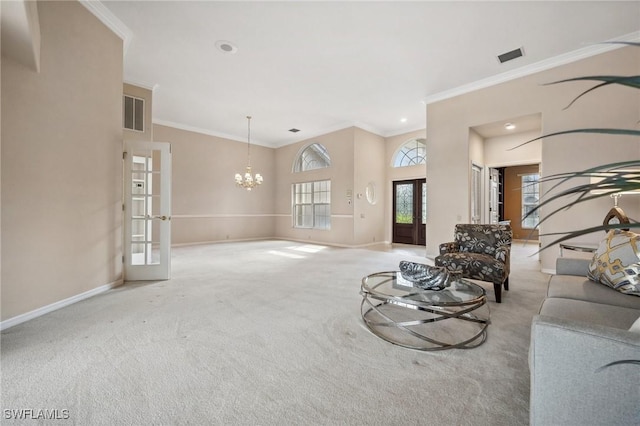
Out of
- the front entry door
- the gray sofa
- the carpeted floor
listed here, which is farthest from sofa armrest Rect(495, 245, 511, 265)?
the front entry door

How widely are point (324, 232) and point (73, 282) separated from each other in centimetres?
581

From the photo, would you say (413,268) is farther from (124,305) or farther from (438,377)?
(124,305)

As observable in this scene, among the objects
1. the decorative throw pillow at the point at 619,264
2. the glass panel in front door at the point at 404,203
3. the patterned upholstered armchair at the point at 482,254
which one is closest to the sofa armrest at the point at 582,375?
the decorative throw pillow at the point at 619,264

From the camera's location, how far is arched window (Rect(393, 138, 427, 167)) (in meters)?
7.65

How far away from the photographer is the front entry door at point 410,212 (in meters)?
7.67

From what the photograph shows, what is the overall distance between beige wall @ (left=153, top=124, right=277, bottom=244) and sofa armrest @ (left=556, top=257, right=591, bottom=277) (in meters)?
7.59

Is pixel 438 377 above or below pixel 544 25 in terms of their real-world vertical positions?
below

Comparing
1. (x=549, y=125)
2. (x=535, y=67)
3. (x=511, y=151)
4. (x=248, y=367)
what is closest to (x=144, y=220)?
(x=248, y=367)

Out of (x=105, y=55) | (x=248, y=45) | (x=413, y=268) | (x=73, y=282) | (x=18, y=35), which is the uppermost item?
(x=248, y=45)

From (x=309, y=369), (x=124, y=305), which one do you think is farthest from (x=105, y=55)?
(x=309, y=369)

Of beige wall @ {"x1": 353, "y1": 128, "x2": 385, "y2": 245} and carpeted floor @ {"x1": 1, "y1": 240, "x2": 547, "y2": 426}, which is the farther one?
beige wall @ {"x1": 353, "y1": 128, "x2": 385, "y2": 245}

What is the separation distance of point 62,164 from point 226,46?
250 cm

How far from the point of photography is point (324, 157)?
8.28 m

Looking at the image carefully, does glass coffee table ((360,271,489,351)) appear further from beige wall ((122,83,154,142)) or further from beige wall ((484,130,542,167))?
beige wall ((122,83,154,142))
